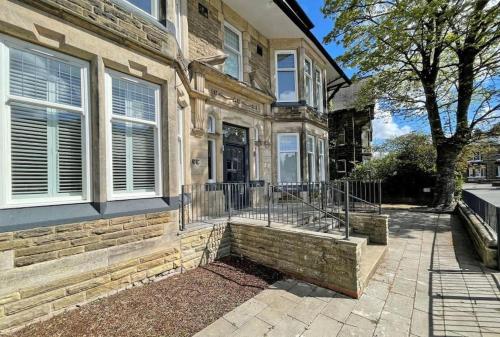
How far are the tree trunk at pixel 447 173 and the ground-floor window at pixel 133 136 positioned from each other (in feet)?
39.9

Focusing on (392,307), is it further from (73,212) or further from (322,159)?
(322,159)

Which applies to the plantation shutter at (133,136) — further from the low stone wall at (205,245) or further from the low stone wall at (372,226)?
the low stone wall at (372,226)

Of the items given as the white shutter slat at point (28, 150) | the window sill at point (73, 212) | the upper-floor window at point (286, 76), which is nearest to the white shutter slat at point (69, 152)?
the white shutter slat at point (28, 150)

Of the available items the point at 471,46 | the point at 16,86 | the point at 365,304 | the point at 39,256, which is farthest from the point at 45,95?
the point at 471,46

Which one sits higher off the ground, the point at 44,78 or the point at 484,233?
the point at 44,78

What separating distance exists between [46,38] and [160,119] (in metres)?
1.82

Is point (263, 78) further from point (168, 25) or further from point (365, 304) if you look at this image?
point (365, 304)

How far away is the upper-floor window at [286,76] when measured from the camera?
10570mm

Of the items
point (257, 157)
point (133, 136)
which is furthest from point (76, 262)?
point (257, 157)

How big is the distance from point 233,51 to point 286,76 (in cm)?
292

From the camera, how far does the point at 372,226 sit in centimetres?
632

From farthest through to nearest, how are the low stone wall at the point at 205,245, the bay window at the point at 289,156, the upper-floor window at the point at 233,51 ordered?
the bay window at the point at 289,156 < the upper-floor window at the point at 233,51 < the low stone wall at the point at 205,245

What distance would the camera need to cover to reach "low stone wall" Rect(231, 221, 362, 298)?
12.6 ft

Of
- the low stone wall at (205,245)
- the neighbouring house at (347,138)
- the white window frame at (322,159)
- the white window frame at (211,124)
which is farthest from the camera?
the neighbouring house at (347,138)
